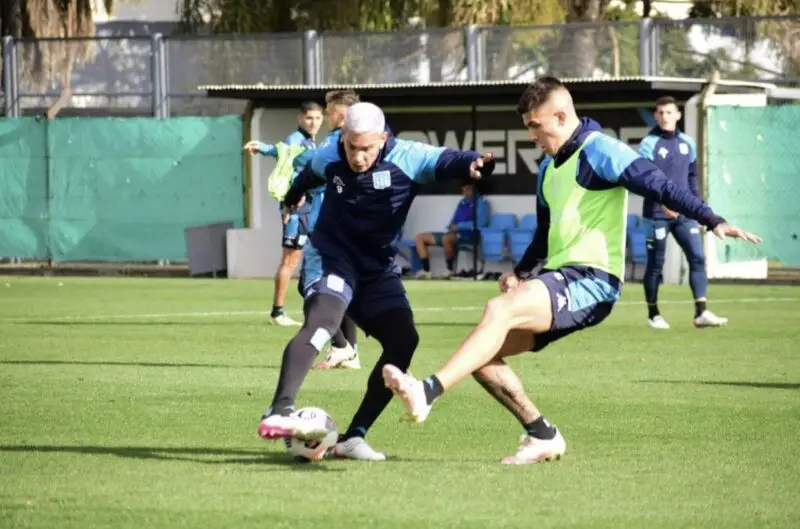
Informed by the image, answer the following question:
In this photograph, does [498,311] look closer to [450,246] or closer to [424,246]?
[450,246]

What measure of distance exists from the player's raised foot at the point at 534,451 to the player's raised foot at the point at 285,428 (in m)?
0.99

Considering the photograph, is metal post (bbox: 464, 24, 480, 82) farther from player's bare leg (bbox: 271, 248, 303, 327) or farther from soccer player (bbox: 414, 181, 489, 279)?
player's bare leg (bbox: 271, 248, 303, 327)

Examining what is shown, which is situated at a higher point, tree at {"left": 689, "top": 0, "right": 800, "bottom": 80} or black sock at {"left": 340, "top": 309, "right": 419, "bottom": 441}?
tree at {"left": 689, "top": 0, "right": 800, "bottom": 80}

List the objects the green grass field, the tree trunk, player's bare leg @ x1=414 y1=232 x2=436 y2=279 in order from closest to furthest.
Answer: the green grass field, player's bare leg @ x1=414 y1=232 x2=436 y2=279, the tree trunk

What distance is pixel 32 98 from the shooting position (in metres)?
33.5

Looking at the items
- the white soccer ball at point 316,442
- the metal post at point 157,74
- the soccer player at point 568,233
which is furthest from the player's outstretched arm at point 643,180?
the metal post at point 157,74

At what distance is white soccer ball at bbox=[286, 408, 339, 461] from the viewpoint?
9.16 meters

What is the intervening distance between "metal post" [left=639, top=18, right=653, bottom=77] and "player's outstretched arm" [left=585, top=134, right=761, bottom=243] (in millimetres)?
19896

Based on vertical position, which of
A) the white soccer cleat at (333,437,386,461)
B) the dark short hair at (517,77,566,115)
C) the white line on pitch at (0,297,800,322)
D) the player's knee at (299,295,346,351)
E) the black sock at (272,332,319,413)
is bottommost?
the white line on pitch at (0,297,800,322)

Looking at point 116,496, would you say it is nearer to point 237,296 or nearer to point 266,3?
point 237,296

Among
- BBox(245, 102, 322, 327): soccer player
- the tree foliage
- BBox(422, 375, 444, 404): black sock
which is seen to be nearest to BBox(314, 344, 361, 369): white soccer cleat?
BBox(245, 102, 322, 327): soccer player

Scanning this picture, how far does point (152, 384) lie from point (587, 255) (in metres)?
5.02

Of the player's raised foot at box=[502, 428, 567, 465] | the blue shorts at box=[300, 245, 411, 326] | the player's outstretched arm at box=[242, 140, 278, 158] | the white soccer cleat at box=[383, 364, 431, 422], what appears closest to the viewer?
the white soccer cleat at box=[383, 364, 431, 422]

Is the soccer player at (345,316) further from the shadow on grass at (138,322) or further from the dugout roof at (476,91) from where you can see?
the dugout roof at (476,91)
